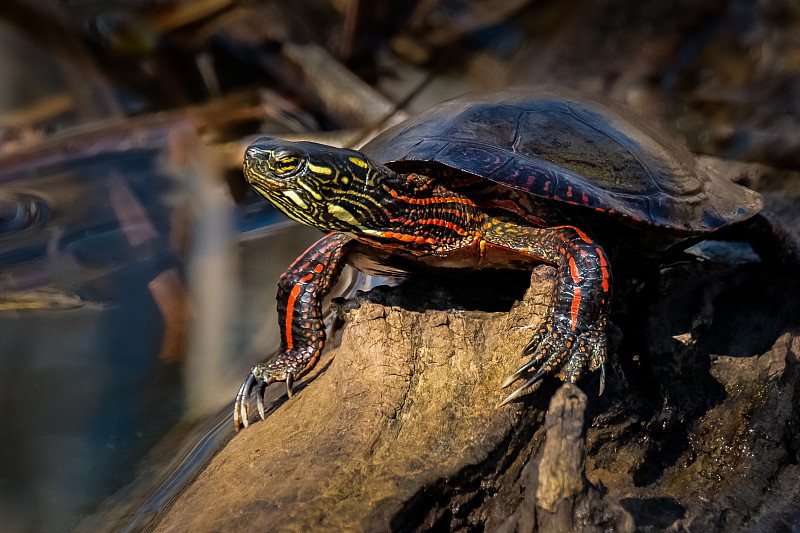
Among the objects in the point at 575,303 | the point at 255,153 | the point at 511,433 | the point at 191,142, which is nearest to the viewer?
the point at 511,433

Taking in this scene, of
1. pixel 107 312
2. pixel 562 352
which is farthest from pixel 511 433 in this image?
pixel 107 312

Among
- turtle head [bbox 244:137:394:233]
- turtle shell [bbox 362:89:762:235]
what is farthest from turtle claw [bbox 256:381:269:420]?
turtle shell [bbox 362:89:762:235]

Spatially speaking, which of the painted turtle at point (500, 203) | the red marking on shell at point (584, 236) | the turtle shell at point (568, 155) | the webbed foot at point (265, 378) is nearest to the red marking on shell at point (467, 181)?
the painted turtle at point (500, 203)

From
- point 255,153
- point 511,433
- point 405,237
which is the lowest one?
point 511,433

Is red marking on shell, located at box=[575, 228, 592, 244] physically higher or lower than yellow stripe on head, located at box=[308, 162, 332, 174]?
lower

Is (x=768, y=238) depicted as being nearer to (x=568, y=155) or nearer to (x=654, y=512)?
(x=568, y=155)

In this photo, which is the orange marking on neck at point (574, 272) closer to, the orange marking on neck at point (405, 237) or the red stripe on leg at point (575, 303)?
the red stripe on leg at point (575, 303)

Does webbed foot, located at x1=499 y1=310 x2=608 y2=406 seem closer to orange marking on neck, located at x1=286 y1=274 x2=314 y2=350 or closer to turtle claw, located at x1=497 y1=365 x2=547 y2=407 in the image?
turtle claw, located at x1=497 y1=365 x2=547 y2=407
